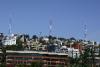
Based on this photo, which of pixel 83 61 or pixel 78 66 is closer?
pixel 78 66

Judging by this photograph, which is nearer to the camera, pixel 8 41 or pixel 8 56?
pixel 8 56

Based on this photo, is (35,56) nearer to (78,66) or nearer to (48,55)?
(48,55)

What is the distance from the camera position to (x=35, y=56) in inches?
4577

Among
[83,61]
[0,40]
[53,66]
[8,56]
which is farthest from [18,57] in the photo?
[0,40]

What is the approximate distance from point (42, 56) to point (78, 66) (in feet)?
76.3

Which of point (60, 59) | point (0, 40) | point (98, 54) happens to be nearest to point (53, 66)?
point (60, 59)

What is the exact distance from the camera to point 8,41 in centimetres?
18138

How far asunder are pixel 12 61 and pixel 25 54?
6.96 m

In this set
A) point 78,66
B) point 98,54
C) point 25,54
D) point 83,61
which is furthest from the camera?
point 98,54

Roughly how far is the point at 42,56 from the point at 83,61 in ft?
48.2

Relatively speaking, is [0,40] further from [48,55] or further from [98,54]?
[48,55]

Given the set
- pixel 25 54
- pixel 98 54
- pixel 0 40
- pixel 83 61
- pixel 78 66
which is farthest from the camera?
pixel 0 40

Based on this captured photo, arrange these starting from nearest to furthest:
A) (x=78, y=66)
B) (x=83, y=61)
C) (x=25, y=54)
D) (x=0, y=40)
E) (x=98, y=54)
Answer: (x=78, y=66), (x=83, y=61), (x=25, y=54), (x=98, y=54), (x=0, y=40)

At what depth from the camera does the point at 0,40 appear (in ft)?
578
